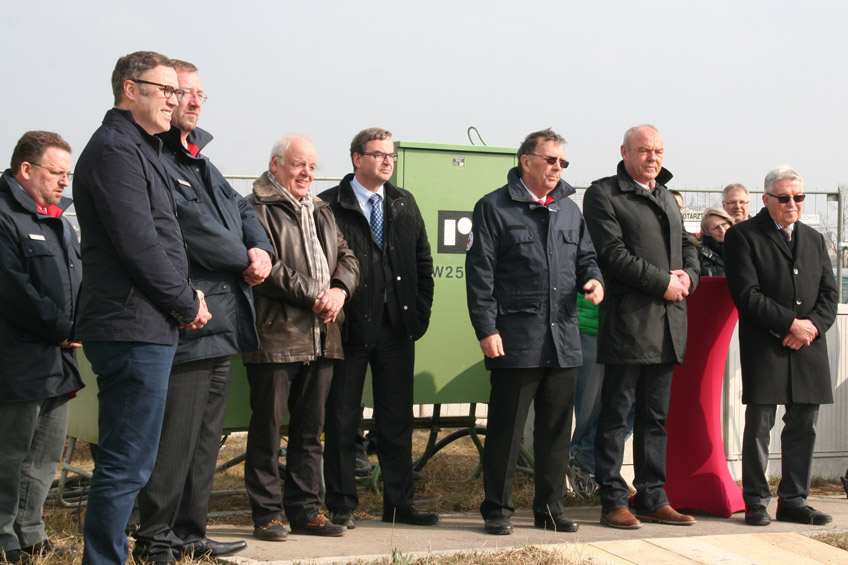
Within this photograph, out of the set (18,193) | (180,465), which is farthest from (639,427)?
(18,193)

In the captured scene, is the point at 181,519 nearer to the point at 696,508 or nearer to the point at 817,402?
the point at 696,508

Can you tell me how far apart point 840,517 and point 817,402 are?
78 cm

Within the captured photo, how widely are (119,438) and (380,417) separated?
6.57 feet

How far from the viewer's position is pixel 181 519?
177 inches

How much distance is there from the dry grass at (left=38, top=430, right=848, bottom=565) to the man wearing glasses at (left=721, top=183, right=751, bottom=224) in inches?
85.7

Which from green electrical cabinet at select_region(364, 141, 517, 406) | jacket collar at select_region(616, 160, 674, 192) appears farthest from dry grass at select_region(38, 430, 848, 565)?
jacket collar at select_region(616, 160, 674, 192)

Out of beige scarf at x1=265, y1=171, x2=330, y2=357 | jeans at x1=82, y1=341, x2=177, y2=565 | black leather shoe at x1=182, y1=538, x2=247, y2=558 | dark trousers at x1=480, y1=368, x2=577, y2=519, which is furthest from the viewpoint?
dark trousers at x1=480, y1=368, x2=577, y2=519

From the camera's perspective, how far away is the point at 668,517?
18.0ft

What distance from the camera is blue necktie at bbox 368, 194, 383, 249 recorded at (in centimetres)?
552

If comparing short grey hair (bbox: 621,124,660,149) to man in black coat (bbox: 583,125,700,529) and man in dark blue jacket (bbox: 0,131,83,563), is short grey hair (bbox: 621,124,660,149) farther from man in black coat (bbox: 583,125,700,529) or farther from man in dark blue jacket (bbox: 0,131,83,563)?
man in dark blue jacket (bbox: 0,131,83,563)

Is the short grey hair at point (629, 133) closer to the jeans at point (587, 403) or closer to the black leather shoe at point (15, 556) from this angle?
the jeans at point (587, 403)

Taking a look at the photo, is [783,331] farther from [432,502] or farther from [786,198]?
[432,502]

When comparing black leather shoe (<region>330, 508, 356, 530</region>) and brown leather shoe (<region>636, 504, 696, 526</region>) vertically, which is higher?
brown leather shoe (<region>636, 504, 696, 526</region>)

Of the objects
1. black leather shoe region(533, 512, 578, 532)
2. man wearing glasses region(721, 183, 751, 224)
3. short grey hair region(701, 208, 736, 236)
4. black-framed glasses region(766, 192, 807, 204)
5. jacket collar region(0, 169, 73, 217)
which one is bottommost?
black leather shoe region(533, 512, 578, 532)
